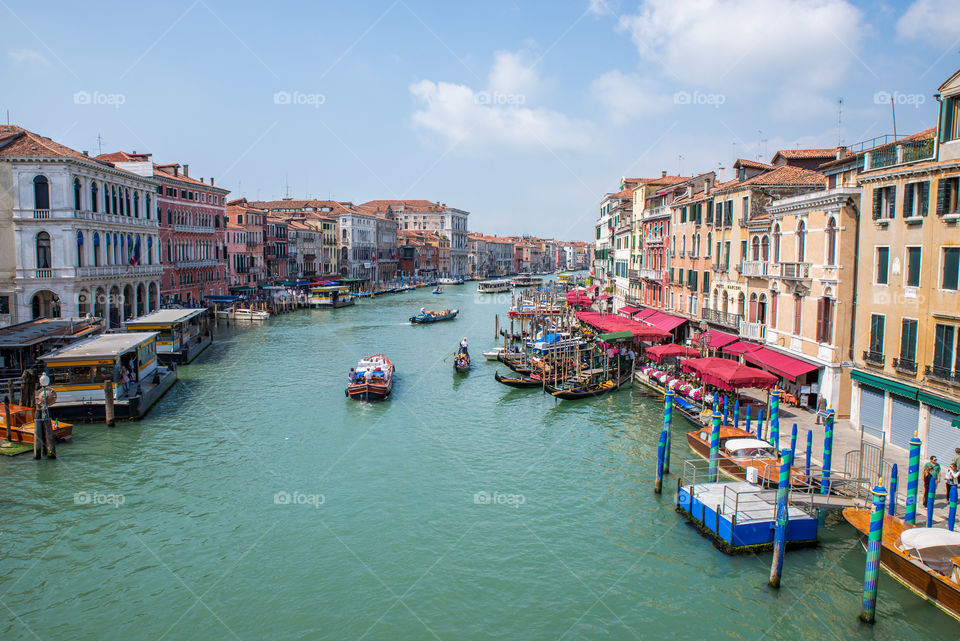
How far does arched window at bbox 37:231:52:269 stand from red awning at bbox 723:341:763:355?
29.0 m

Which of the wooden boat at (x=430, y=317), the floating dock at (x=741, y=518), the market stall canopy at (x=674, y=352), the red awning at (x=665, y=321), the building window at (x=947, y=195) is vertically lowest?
the floating dock at (x=741, y=518)

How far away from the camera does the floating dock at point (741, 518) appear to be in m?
11.9

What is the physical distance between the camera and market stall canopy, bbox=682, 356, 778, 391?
59.3 feet

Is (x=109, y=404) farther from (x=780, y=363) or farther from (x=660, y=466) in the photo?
(x=780, y=363)

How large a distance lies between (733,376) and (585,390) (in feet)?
22.8

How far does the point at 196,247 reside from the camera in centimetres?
4919

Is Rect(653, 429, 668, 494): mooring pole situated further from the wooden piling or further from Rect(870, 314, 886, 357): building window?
the wooden piling

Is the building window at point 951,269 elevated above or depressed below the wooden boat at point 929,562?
above

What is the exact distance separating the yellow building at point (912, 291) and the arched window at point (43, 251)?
104 feet

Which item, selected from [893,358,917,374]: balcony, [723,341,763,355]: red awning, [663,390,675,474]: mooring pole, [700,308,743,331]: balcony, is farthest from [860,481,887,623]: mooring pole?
[700,308,743,331]: balcony

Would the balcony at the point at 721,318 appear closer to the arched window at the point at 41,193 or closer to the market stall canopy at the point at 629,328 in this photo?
the market stall canopy at the point at 629,328

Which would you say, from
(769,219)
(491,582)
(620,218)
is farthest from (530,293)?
(491,582)

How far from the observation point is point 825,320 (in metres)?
18.1

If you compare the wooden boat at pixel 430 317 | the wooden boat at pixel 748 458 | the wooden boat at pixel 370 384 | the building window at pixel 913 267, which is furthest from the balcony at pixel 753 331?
the wooden boat at pixel 430 317
